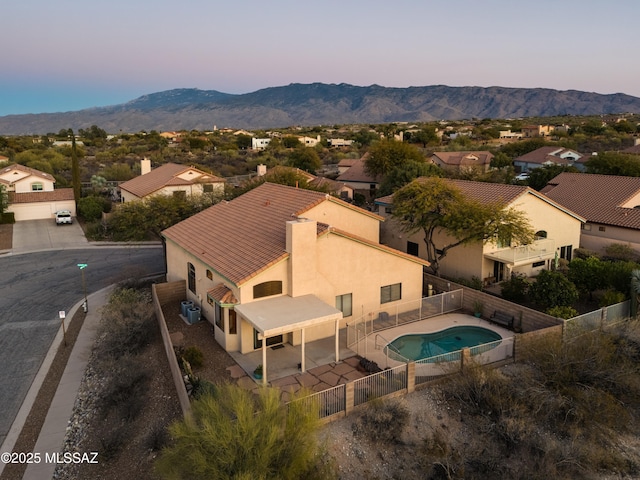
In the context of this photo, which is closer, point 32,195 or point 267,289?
point 267,289

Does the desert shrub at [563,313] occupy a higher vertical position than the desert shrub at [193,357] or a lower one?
higher

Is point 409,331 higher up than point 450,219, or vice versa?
point 450,219

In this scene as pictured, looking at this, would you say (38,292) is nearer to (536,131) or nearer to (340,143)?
(340,143)

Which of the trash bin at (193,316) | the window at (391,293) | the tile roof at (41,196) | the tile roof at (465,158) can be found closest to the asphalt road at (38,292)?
the trash bin at (193,316)

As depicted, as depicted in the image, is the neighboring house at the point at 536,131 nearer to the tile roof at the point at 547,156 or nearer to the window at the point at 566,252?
the tile roof at the point at 547,156

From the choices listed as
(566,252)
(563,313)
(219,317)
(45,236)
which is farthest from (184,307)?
(45,236)

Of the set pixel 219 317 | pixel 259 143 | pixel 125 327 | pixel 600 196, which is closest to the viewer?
pixel 219 317

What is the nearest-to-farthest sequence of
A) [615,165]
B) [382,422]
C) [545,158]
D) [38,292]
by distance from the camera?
[382,422]
[38,292]
[615,165]
[545,158]

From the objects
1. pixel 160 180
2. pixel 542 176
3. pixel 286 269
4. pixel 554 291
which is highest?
pixel 542 176

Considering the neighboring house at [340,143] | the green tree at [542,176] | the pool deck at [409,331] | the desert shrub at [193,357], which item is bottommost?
the pool deck at [409,331]
